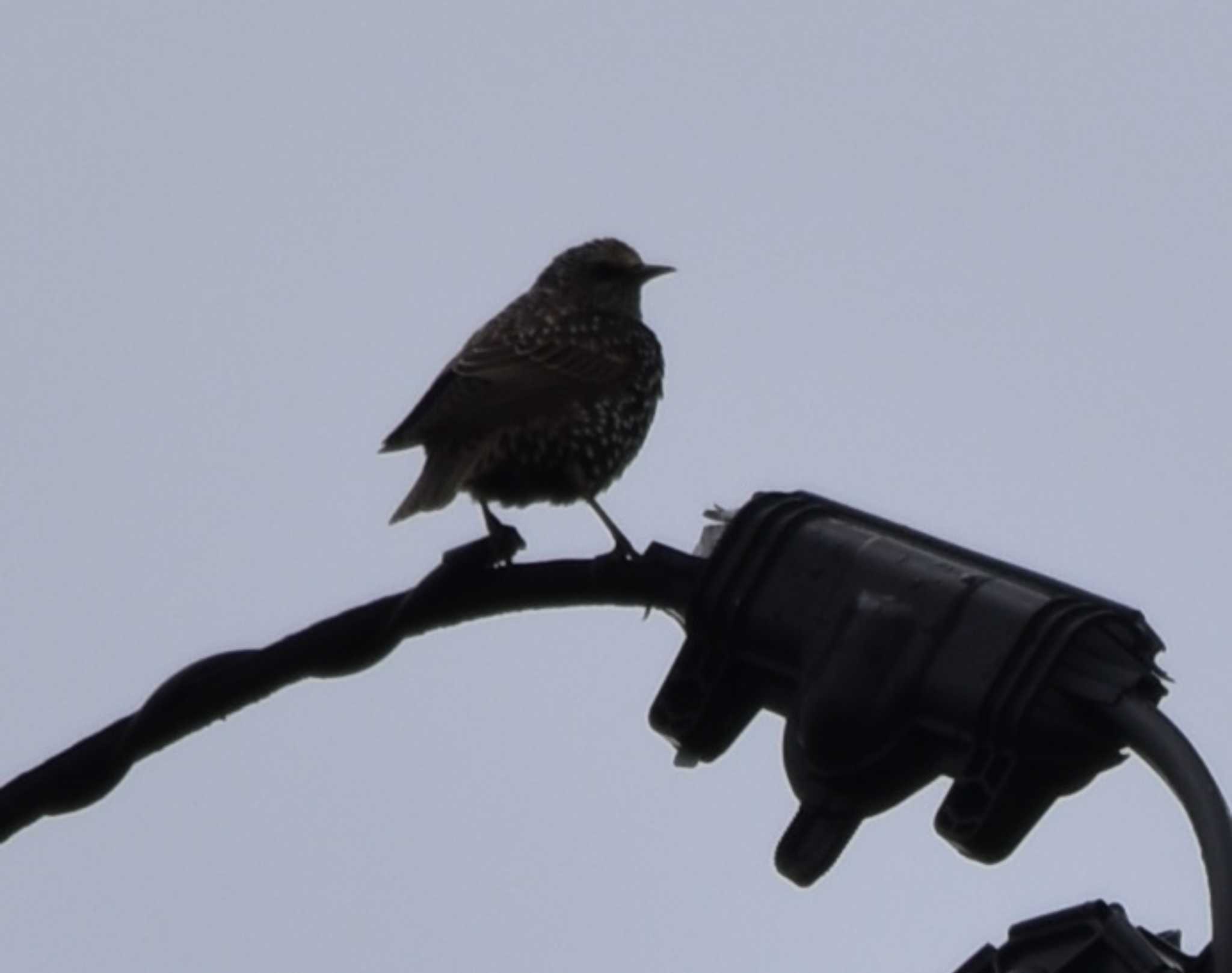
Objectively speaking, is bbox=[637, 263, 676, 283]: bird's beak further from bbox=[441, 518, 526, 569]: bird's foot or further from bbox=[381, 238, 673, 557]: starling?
bbox=[441, 518, 526, 569]: bird's foot

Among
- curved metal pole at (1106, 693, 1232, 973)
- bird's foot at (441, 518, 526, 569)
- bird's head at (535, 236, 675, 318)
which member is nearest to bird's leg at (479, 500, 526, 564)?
bird's foot at (441, 518, 526, 569)

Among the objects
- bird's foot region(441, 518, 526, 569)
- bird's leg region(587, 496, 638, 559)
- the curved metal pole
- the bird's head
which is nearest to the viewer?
the curved metal pole

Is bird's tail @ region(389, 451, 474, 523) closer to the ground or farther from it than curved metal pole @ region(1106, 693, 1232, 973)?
farther from it

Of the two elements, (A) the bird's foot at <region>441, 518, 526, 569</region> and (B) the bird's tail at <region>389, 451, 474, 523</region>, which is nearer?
(A) the bird's foot at <region>441, 518, 526, 569</region>

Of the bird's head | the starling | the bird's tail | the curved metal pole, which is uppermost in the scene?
the bird's head

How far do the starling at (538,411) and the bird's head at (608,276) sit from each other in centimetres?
16

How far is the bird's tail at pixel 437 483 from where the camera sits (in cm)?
701

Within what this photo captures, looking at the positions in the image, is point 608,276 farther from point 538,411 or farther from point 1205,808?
point 1205,808

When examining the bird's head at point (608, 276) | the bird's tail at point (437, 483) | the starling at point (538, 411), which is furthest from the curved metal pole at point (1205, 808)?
the bird's head at point (608, 276)

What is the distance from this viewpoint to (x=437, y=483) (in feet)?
23.2

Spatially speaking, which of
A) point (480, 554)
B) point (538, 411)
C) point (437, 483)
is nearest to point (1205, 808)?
point (480, 554)

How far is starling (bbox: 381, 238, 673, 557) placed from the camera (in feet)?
23.5

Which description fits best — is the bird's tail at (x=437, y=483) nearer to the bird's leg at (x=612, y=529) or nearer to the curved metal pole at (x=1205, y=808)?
the bird's leg at (x=612, y=529)

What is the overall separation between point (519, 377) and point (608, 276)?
1595 mm
